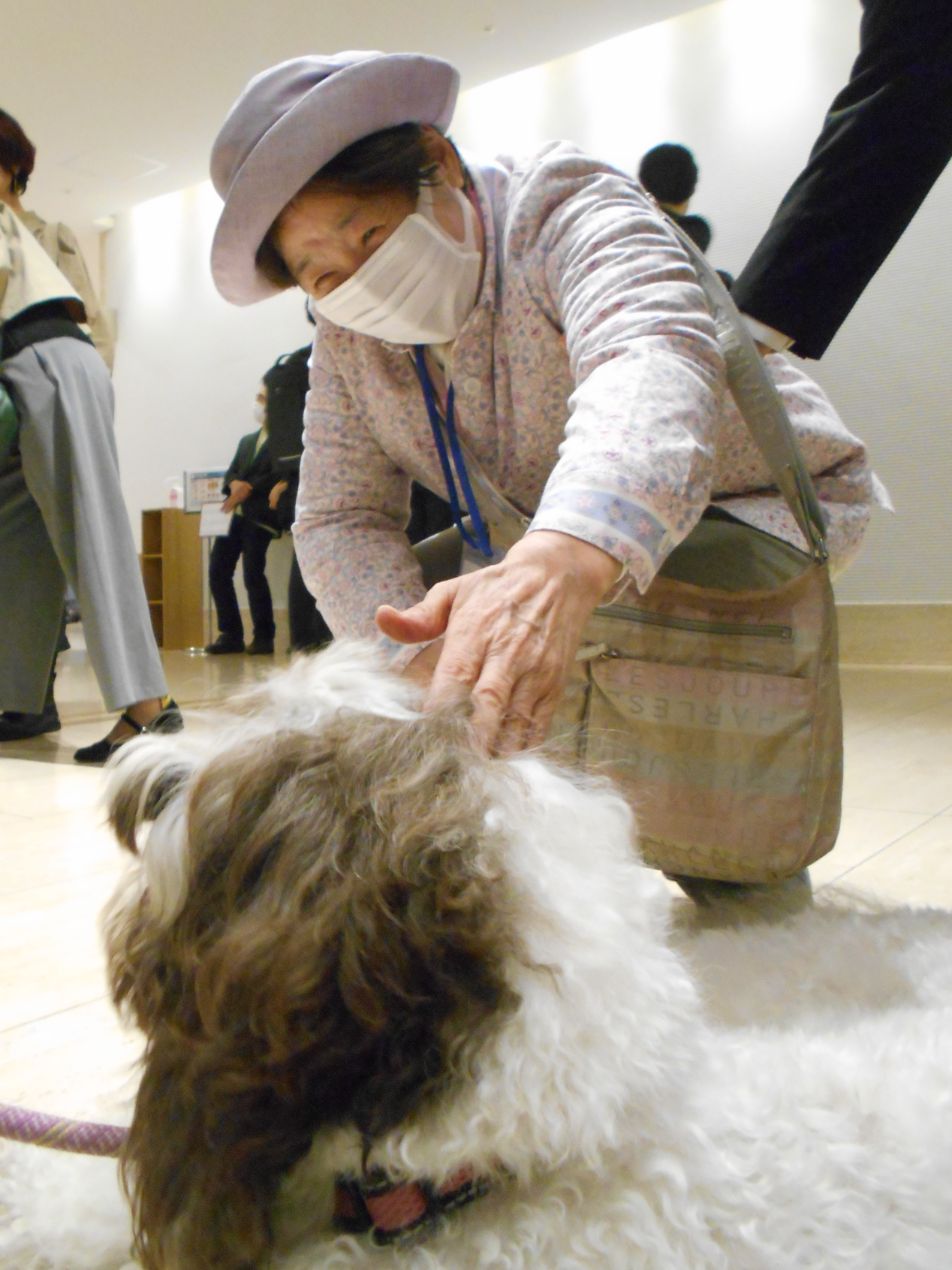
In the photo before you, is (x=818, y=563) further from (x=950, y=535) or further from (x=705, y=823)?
(x=950, y=535)

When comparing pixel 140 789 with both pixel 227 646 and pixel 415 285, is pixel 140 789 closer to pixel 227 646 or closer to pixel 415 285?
pixel 415 285

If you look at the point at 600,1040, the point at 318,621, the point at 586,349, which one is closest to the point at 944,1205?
the point at 600,1040

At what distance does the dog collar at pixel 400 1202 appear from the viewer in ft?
1.64

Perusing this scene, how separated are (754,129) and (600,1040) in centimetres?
509

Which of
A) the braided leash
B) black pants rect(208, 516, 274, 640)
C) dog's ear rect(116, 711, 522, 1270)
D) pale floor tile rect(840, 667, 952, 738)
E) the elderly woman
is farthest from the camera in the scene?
black pants rect(208, 516, 274, 640)

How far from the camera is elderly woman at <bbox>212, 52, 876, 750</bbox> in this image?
72 centimetres

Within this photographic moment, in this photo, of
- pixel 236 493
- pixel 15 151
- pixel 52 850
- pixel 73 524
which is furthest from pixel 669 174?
pixel 236 493

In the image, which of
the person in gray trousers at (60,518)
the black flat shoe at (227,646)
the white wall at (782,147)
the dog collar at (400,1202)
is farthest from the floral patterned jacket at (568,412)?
the black flat shoe at (227,646)

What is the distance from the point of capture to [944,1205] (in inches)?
21.5

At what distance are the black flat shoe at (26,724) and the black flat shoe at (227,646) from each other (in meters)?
3.06

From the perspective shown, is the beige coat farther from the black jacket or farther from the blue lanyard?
the blue lanyard

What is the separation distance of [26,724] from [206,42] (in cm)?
403

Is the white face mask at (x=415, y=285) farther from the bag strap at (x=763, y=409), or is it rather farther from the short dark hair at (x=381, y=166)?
the bag strap at (x=763, y=409)

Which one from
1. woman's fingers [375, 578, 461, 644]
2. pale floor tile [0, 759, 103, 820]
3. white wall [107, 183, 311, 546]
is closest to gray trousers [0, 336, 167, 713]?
pale floor tile [0, 759, 103, 820]
